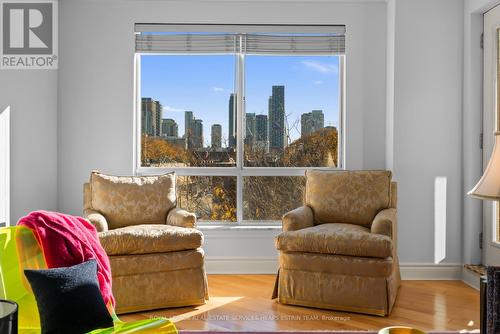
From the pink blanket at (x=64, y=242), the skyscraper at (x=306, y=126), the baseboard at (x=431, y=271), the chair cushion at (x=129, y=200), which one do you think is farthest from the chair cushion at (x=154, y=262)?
the baseboard at (x=431, y=271)

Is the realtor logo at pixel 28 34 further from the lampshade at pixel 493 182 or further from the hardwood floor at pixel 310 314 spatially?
the lampshade at pixel 493 182

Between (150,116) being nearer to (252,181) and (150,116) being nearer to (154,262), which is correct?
(252,181)

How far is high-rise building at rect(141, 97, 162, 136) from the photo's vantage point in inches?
186

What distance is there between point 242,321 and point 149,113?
7.85 feet

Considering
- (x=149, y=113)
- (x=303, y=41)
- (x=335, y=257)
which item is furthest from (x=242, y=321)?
(x=303, y=41)

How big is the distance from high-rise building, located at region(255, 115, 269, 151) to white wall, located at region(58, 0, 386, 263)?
860mm

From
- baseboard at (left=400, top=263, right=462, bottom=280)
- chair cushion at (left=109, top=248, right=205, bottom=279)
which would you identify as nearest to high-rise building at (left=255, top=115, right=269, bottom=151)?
chair cushion at (left=109, top=248, right=205, bottom=279)

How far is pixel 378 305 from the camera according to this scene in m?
3.25

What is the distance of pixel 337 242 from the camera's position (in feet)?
10.9

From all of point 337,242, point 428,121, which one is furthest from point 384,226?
point 428,121

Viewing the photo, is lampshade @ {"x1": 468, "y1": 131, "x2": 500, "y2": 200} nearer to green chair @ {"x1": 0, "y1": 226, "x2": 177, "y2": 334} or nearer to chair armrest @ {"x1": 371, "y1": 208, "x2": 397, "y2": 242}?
green chair @ {"x1": 0, "y1": 226, "x2": 177, "y2": 334}

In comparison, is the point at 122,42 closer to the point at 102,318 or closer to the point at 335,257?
the point at 335,257

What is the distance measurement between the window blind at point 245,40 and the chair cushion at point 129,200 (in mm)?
1398

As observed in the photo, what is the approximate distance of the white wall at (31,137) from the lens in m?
3.99
